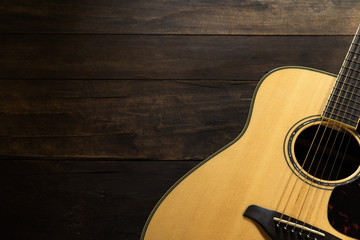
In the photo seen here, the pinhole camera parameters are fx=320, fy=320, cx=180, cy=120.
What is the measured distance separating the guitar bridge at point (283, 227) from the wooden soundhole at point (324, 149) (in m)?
0.14

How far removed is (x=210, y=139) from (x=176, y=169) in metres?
0.15

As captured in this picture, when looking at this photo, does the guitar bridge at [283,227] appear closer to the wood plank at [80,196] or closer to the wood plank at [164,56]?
the wood plank at [80,196]

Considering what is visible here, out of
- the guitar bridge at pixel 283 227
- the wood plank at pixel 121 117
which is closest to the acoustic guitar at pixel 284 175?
the guitar bridge at pixel 283 227

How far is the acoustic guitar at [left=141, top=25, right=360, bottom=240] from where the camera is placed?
2.41ft

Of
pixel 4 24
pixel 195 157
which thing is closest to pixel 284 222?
pixel 195 157

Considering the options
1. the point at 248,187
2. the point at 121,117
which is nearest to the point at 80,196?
the point at 121,117

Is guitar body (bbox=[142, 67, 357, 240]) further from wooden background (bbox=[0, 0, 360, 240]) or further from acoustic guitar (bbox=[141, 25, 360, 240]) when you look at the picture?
wooden background (bbox=[0, 0, 360, 240])

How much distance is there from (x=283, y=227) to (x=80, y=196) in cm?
61

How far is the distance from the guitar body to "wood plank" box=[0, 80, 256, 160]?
0.23 m

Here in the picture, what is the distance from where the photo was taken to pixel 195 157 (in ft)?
3.40

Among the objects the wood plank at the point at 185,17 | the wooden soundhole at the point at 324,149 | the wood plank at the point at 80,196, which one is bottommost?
the wood plank at the point at 80,196

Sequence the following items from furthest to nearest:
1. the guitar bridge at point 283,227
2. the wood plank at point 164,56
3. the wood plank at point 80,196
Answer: the wood plank at point 164,56, the wood plank at point 80,196, the guitar bridge at point 283,227

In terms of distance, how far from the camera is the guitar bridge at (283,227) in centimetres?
72

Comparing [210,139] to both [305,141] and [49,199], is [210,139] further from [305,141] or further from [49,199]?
[49,199]
